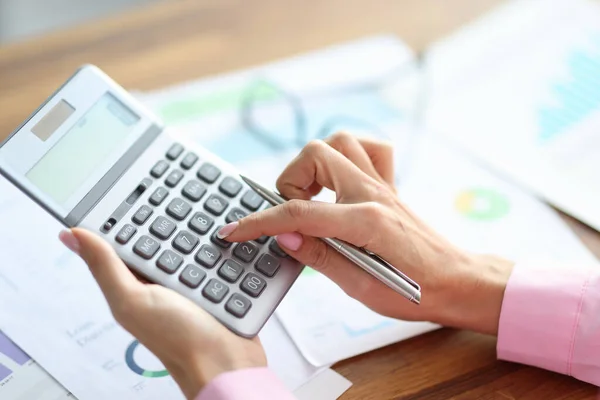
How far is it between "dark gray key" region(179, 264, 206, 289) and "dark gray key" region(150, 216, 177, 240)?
0.10 ft

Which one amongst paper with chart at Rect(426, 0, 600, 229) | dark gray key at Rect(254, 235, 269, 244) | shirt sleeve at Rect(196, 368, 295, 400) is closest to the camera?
shirt sleeve at Rect(196, 368, 295, 400)

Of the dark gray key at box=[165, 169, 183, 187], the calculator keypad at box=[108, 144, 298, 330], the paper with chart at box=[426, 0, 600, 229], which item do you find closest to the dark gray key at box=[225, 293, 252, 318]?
the calculator keypad at box=[108, 144, 298, 330]

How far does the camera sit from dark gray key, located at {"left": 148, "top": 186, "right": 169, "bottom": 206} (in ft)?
1.69

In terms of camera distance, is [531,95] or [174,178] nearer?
[174,178]

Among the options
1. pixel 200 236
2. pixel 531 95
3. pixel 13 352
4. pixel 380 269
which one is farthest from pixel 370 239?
pixel 531 95

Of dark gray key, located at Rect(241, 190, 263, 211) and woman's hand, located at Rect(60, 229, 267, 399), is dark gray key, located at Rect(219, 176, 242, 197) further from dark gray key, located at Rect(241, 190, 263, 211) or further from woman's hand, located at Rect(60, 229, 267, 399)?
woman's hand, located at Rect(60, 229, 267, 399)

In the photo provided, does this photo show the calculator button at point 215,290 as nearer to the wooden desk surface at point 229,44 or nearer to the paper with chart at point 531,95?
the wooden desk surface at point 229,44

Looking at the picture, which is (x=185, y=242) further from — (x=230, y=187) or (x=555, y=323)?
(x=555, y=323)

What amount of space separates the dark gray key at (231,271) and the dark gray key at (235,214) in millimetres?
39

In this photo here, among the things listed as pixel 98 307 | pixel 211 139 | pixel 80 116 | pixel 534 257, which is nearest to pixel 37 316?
pixel 98 307

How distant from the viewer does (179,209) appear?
0.52 metres

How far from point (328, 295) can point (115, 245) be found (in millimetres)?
197

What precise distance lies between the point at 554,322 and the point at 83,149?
39cm

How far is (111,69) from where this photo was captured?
0.78 m
